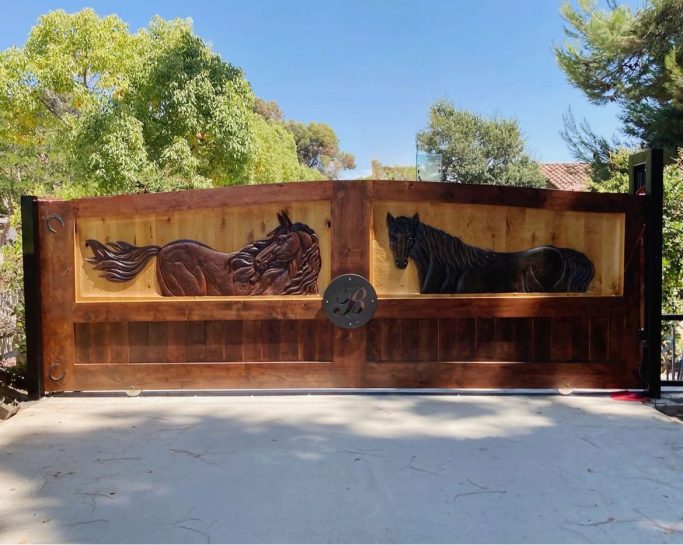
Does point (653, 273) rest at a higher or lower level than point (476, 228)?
lower

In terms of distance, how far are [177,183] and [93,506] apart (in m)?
12.8

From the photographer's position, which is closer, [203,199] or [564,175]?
[203,199]

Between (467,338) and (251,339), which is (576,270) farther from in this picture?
(251,339)

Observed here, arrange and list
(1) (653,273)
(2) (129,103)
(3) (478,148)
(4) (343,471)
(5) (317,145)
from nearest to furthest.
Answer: (4) (343,471) → (1) (653,273) → (2) (129,103) → (3) (478,148) → (5) (317,145)

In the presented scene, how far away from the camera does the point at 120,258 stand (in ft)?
14.0

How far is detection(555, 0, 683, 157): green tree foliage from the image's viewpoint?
14617 millimetres

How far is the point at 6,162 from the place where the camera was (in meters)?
24.0

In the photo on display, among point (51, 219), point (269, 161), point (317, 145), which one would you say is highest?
point (317, 145)

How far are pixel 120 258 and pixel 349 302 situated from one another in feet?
5.91

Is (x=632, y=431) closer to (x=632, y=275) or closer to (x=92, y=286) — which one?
(x=632, y=275)

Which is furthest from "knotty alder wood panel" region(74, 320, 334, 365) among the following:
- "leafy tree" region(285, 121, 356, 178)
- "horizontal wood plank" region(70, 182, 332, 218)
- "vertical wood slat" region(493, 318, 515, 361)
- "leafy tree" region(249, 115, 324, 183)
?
"leafy tree" region(285, 121, 356, 178)

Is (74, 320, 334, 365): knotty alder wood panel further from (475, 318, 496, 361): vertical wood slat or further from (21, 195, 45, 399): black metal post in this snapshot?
(475, 318, 496, 361): vertical wood slat

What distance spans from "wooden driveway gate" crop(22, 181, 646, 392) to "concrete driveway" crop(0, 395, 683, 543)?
0.25 metres

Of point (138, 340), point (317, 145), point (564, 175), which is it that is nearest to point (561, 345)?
point (138, 340)
